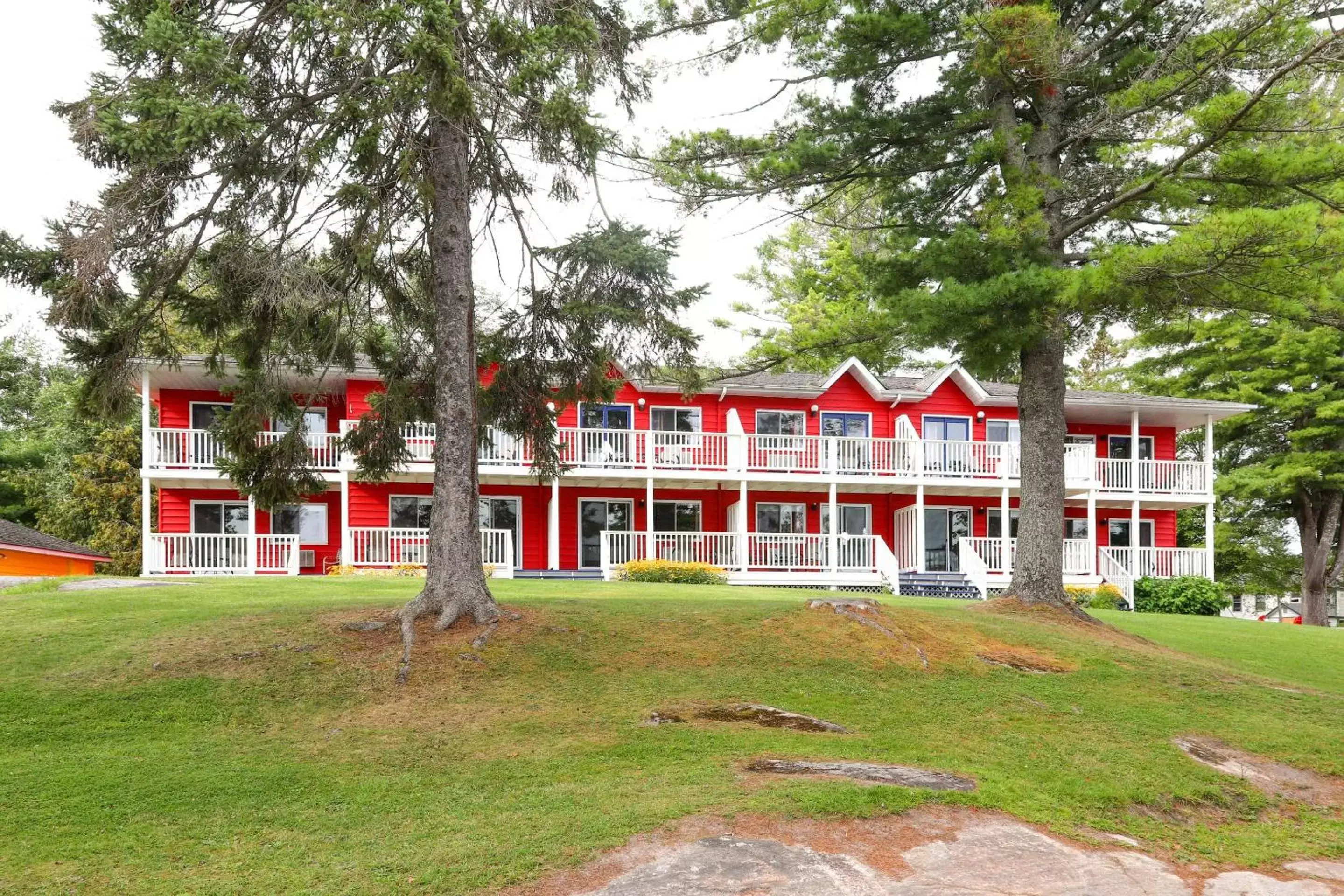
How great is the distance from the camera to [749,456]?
87.3 feet

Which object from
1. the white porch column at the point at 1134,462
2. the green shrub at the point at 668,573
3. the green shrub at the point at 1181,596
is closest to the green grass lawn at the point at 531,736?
the green shrub at the point at 668,573

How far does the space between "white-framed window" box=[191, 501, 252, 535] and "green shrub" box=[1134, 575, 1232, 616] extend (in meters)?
23.4

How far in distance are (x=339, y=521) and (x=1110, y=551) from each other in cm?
2128

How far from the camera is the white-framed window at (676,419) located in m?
29.0

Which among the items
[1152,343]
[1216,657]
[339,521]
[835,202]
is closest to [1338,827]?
[1216,657]

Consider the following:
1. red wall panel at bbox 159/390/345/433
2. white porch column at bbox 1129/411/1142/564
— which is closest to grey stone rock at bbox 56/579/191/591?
red wall panel at bbox 159/390/345/433

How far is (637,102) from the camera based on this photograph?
13.2m

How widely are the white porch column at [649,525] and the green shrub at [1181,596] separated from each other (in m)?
12.3

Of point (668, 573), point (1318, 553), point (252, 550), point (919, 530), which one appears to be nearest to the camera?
point (668, 573)

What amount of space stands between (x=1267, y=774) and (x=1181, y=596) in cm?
1840

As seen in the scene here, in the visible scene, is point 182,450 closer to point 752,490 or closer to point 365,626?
point 752,490

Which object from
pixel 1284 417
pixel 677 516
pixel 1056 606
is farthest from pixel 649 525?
pixel 1284 417

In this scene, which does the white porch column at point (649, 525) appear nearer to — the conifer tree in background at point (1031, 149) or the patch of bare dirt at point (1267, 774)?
the conifer tree in background at point (1031, 149)

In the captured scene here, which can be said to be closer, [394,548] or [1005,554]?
[394,548]
